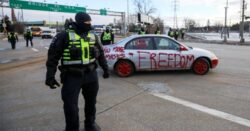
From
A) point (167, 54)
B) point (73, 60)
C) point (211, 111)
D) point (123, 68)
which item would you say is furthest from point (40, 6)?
point (73, 60)

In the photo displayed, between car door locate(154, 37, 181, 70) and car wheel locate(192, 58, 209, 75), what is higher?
car door locate(154, 37, 181, 70)

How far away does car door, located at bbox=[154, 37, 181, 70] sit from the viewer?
9.04 meters

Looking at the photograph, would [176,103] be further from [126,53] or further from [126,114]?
[126,53]

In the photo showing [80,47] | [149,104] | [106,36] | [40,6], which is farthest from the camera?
[40,6]

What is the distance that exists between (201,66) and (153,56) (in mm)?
1646

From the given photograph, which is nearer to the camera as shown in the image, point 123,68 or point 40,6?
point 123,68

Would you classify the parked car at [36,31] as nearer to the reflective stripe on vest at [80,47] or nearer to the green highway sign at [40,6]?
the green highway sign at [40,6]

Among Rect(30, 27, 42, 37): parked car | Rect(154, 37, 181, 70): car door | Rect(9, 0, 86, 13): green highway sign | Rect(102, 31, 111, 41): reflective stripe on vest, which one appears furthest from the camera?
Rect(30, 27, 42, 37): parked car

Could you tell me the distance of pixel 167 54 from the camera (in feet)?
29.6

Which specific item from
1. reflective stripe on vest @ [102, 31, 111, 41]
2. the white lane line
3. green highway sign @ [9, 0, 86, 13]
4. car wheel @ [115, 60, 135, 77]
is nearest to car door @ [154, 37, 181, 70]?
car wheel @ [115, 60, 135, 77]

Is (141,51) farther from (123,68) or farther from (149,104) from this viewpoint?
(149,104)

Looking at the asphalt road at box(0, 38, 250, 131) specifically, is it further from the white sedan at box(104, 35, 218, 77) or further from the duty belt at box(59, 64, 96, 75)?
the duty belt at box(59, 64, 96, 75)

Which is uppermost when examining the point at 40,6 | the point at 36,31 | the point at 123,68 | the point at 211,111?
the point at 40,6

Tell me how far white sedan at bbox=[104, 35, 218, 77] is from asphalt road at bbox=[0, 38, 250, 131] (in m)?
0.31
